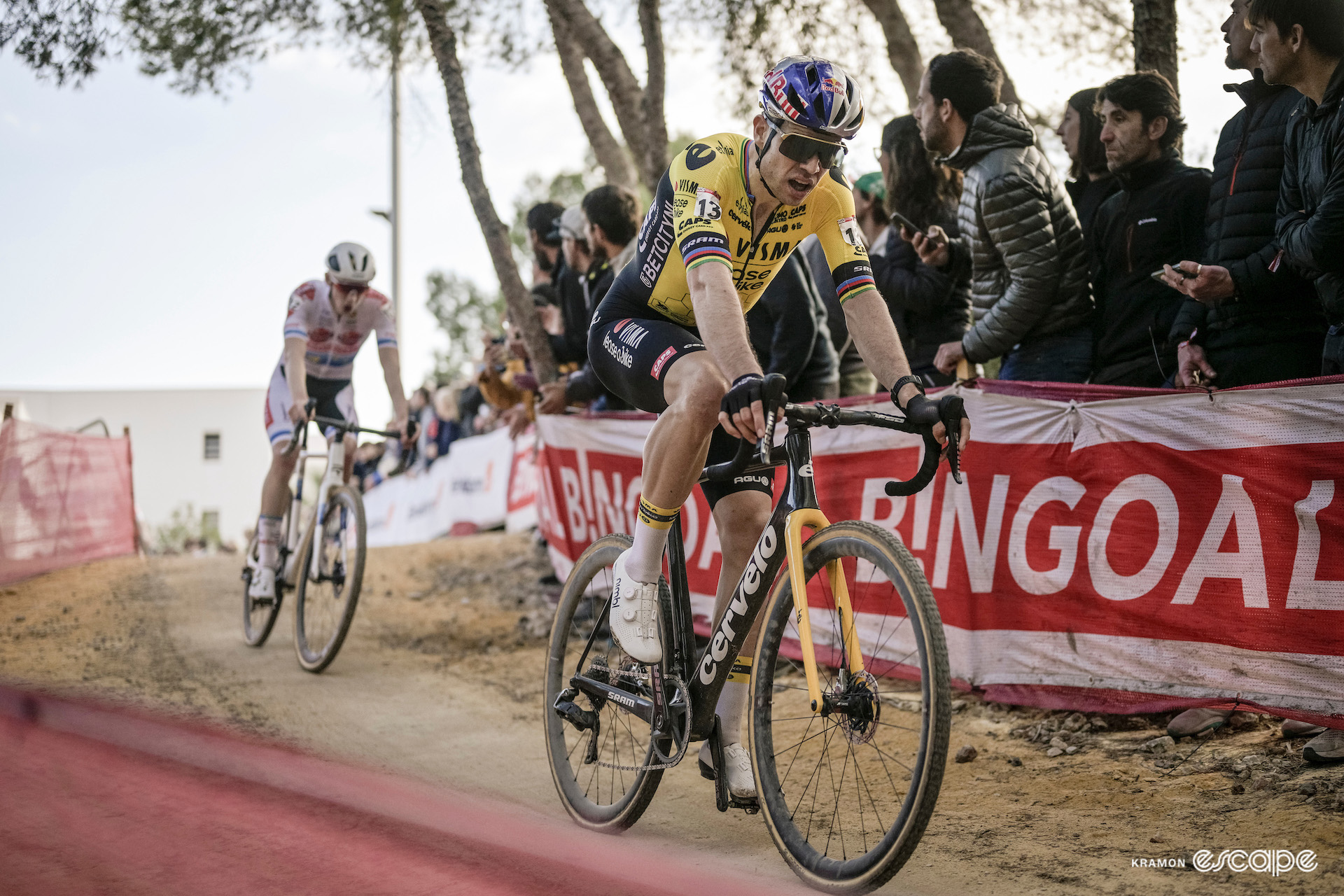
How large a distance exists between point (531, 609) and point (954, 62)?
527cm

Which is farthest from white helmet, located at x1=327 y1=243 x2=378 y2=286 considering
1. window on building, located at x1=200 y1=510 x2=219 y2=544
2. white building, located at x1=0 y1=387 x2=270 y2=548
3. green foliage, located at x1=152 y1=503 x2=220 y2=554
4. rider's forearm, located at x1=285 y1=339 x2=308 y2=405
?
white building, located at x1=0 y1=387 x2=270 y2=548

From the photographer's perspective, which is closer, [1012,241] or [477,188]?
[1012,241]

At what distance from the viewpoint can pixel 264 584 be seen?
695cm

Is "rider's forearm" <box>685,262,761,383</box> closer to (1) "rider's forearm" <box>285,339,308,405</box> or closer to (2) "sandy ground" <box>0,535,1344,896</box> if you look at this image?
(2) "sandy ground" <box>0,535,1344,896</box>

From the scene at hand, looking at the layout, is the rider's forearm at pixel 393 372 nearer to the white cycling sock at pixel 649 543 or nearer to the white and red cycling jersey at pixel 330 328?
the white and red cycling jersey at pixel 330 328

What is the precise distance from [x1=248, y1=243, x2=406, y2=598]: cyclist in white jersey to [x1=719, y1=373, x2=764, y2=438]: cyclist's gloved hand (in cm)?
443

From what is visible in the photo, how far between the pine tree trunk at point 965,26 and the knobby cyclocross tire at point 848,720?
6.03m

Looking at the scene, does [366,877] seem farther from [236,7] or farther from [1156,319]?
[236,7]

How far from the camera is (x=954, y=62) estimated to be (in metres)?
5.12

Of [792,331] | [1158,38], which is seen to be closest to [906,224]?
[792,331]

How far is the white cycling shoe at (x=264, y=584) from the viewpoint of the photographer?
694 centimetres

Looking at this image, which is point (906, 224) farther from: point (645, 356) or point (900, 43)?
point (900, 43)

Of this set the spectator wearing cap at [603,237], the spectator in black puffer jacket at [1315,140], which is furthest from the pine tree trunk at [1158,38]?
the spectator wearing cap at [603,237]

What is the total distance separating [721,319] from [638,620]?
1025mm
